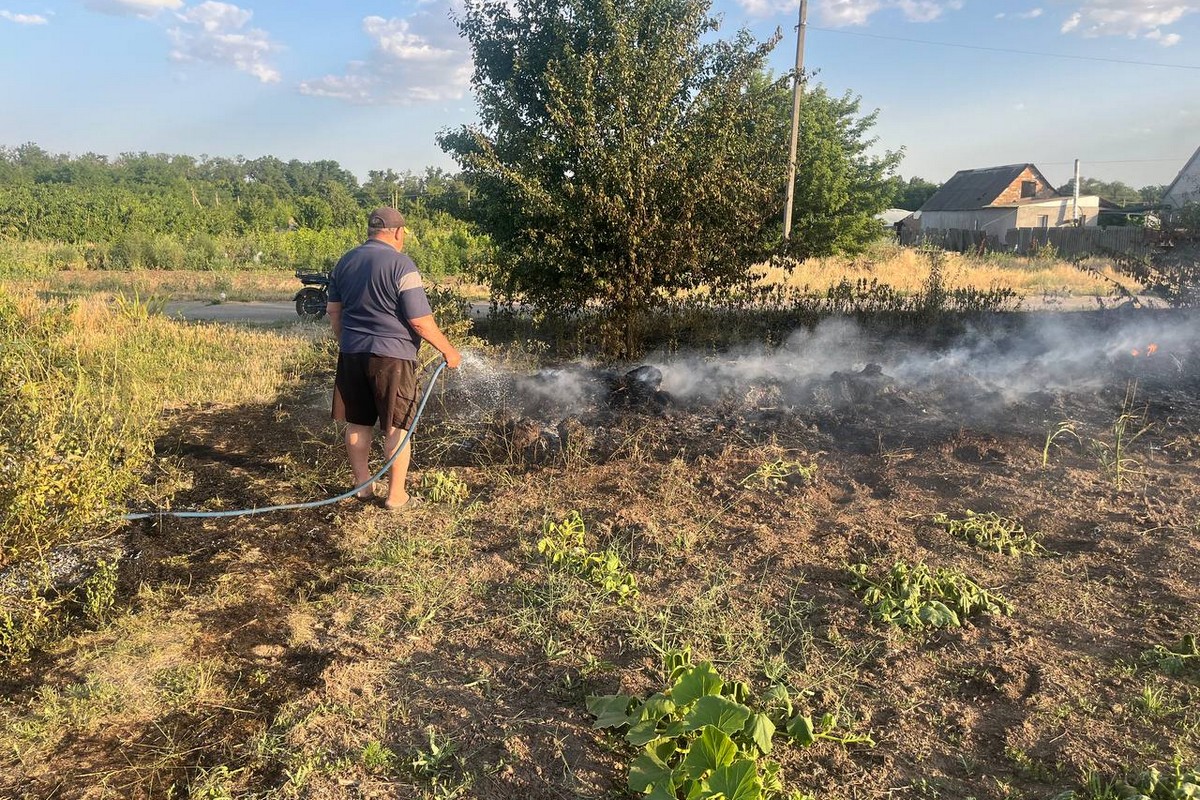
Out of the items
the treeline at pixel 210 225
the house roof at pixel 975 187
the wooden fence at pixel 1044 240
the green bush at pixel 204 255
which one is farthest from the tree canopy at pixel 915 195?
the green bush at pixel 204 255

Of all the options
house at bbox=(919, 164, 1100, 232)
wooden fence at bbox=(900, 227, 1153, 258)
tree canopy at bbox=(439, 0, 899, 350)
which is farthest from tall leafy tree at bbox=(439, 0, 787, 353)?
house at bbox=(919, 164, 1100, 232)

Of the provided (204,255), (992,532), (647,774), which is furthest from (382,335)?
(204,255)

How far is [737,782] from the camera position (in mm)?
1798

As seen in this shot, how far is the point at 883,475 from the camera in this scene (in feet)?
14.8

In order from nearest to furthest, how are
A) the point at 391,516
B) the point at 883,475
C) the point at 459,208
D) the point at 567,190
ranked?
the point at 391,516 < the point at 883,475 < the point at 567,190 < the point at 459,208

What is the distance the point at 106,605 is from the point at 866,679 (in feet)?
10.4

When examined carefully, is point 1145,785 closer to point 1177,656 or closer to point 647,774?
point 1177,656

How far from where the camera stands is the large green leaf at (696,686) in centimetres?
217

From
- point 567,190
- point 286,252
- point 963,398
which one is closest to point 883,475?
point 963,398

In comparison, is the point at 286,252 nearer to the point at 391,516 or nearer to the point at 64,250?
the point at 64,250

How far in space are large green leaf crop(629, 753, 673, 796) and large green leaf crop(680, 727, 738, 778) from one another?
86 mm

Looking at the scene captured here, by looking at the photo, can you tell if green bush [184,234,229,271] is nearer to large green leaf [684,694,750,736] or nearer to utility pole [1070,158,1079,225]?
large green leaf [684,694,750,736]

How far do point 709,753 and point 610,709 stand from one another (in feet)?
1.70

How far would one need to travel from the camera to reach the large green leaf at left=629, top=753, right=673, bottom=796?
198 cm
